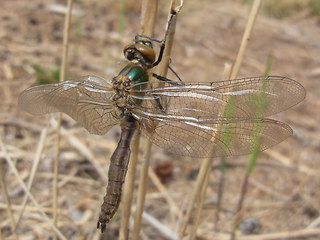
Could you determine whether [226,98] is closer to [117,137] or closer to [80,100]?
[80,100]

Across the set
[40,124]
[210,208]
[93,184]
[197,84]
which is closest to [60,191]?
[93,184]

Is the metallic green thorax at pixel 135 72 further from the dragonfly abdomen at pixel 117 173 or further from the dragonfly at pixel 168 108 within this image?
the dragonfly abdomen at pixel 117 173

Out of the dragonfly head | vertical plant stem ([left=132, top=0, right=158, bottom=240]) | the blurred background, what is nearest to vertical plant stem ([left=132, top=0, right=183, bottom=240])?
vertical plant stem ([left=132, top=0, right=158, bottom=240])

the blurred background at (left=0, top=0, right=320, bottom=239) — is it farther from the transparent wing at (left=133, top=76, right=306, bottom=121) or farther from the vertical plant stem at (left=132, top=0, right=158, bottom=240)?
the vertical plant stem at (left=132, top=0, right=158, bottom=240)

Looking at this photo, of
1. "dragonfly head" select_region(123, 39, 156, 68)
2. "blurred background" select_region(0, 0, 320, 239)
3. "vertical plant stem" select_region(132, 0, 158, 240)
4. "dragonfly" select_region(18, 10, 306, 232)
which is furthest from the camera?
"blurred background" select_region(0, 0, 320, 239)

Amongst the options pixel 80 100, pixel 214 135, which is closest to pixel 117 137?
pixel 80 100

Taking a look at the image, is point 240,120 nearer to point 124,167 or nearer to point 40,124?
point 124,167

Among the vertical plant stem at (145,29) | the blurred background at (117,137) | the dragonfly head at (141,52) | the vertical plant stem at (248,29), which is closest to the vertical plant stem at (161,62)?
the vertical plant stem at (145,29)
